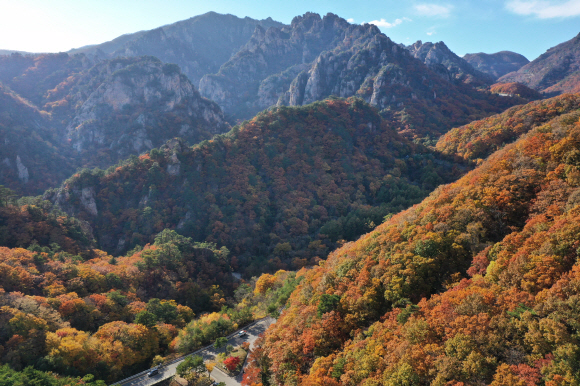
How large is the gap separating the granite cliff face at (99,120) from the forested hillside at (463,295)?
150 metres

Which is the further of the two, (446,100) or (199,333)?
(446,100)

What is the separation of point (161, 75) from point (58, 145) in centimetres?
7411

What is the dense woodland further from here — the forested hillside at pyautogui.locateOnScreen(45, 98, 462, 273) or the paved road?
the paved road

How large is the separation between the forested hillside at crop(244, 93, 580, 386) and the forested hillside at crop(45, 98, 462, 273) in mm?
48744

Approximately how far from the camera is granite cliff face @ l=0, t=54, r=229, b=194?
468 ft

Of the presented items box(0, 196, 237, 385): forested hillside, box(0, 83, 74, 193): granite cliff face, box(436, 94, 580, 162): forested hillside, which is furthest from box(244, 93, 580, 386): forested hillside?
box(0, 83, 74, 193): granite cliff face

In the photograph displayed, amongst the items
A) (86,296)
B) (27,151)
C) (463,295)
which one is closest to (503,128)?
(463,295)

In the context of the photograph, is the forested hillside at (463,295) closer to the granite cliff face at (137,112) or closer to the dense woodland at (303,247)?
the dense woodland at (303,247)

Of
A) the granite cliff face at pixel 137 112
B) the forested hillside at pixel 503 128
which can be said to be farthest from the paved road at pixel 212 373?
the granite cliff face at pixel 137 112

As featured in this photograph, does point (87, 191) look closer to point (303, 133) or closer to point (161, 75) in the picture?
point (303, 133)

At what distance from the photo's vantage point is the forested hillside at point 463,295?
2189 cm

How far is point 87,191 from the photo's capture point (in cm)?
10688

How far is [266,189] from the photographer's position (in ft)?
400

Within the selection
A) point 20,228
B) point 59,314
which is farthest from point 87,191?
point 59,314
